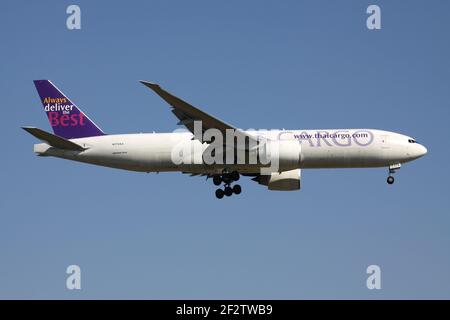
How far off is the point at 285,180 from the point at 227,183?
338 cm

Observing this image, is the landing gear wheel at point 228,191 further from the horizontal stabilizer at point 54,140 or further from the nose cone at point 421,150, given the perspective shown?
the nose cone at point 421,150

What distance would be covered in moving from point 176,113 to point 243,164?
4.76 meters

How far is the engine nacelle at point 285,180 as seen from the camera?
51.3 meters

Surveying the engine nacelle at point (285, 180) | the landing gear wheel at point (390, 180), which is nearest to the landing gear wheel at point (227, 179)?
the engine nacelle at point (285, 180)

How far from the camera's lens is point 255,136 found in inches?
1917

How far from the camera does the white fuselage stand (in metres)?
48.7

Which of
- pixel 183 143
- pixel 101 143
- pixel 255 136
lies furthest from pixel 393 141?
pixel 101 143

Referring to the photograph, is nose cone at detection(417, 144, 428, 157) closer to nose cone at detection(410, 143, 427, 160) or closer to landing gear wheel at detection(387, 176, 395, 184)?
nose cone at detection(410, 143, 427, 160)

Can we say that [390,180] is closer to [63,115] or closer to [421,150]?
[421,150]

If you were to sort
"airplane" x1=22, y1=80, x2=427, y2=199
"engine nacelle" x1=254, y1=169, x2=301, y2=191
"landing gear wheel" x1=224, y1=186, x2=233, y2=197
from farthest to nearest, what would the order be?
"engine nacelle" x1=254, y1=169, x2=301, y2=191 < "landing gear wheel" x1=224, y1=186, x2=233, y2=197 < "airplane" x1=22, y1=80, x2=427, y2=199

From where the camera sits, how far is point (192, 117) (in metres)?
47.4

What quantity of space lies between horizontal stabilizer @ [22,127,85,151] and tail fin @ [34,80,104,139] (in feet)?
4.80

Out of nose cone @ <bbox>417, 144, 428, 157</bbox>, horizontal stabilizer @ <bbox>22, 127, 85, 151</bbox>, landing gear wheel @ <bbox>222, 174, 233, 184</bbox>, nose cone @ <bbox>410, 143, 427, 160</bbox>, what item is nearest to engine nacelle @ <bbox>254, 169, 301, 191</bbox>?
landing gear wheel @ <bbox>222, 174, 233, 184</bbox>

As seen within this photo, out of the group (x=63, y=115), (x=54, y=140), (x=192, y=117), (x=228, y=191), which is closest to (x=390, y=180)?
(x=228, y=191)
